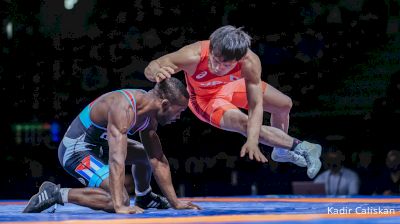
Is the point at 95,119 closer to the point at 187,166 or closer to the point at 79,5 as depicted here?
the point at 187,166

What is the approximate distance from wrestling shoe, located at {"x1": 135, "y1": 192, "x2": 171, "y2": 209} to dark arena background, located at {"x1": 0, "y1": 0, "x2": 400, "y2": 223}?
3515 millimetres

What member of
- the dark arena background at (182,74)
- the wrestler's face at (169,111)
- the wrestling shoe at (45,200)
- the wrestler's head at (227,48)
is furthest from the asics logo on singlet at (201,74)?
the dark arena background at (182,74)

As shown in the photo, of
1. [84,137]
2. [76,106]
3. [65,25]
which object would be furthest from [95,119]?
[65,25]

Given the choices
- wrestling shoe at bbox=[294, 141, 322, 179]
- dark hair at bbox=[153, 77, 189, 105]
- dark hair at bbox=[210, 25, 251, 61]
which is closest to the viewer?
dark hair at bbox=[153, 77, 189, 105]

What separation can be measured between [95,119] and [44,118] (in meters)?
5.25

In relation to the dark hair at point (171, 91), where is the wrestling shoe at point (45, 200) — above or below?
below

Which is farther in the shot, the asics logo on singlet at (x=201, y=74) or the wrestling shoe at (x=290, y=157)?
the asics logo on singlet at (x=201, y=74)

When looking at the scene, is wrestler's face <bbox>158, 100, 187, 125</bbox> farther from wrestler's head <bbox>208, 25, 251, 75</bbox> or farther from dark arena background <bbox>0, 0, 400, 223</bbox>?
dark arena background <bbox>0, 0, 400, 223</bbox>

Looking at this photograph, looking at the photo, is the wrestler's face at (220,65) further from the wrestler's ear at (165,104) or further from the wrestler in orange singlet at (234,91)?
the wrestler's ear at (165,104)

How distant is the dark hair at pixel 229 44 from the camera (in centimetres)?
425

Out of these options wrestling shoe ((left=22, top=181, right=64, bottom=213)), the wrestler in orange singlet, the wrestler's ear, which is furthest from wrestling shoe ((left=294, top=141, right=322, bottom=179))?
wrestling shoe ((left=22, top=181, right=64, bottom=213))

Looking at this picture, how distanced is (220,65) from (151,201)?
1.06m

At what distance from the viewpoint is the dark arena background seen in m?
8.69

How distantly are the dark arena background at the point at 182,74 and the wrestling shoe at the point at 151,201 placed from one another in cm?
352
